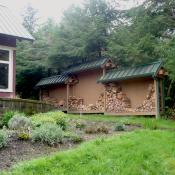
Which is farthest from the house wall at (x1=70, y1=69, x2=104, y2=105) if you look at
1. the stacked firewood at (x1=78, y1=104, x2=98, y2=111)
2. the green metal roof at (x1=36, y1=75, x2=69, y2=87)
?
the green metal roof at (x1=36, y1=75, x2=69, y2=87)

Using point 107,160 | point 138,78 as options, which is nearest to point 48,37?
point 138,78

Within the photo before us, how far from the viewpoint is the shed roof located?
41.5 feet

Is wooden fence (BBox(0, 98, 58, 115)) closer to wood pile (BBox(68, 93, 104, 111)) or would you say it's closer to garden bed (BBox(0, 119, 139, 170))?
wood pile (BBox(68, 93, 104, 111))

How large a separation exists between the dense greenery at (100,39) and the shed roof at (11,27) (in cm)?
407

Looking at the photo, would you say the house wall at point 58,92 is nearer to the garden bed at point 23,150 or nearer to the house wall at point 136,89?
the house wall at point 136,89

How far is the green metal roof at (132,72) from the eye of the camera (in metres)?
13.0

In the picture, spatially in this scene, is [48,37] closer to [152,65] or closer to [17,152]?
[152,65]

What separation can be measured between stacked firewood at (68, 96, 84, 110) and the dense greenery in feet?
6.85

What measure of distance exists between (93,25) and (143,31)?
4.52 m

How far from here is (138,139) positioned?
727 cm

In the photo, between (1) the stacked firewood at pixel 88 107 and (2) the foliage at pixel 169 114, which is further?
(1) the stacked firewood at pixel 88 107

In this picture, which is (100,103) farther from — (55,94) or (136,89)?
(55,94)

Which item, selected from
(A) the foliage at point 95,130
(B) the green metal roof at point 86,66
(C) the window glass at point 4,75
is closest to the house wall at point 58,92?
(B) the green metal roof at point 86,66

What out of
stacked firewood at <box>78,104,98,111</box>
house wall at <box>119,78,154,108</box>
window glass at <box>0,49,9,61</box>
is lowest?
stacked firewood at <box>78,104,98,111</box>
